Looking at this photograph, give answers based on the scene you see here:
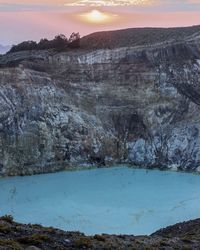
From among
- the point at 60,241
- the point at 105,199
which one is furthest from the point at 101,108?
the point at 60,241

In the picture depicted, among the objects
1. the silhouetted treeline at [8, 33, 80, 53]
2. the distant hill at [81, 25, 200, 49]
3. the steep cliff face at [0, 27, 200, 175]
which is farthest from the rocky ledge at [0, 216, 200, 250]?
the silhouetted treeline at [8, 33, 80, 53]

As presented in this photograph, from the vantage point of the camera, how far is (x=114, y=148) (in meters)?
34.6

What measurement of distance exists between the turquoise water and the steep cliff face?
154cm

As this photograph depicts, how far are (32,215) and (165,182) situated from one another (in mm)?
9437

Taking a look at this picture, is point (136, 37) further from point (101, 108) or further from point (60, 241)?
point (60, 241)

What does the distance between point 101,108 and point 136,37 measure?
7.92m

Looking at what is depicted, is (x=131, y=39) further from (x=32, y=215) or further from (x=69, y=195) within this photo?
(x=32, y=215)

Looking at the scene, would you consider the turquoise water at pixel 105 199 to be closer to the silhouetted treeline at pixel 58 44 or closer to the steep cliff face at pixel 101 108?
the steep cliff face at pixel 101 108

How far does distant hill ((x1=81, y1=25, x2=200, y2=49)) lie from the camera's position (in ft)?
131

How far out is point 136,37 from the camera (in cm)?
4128

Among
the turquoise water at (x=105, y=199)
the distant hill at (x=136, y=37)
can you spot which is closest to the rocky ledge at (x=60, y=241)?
the turquoise water at (x=105, y=199)

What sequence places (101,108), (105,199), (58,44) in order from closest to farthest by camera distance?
(105,199) → (101,108) → (58,44)

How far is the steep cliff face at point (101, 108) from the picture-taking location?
3278 cm

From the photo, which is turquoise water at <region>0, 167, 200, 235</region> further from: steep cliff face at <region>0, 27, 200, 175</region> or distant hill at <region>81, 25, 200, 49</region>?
distant hill at <region>81, 25, 200, 49</region>
